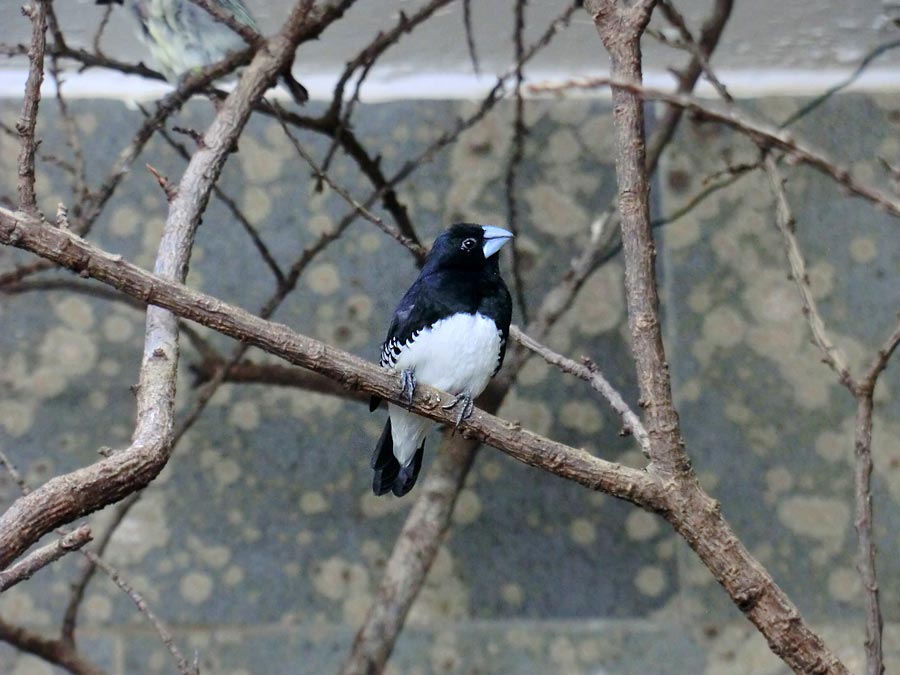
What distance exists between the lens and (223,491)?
251 centimetres

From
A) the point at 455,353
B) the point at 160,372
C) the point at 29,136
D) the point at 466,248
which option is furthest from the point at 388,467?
the point at 29,136

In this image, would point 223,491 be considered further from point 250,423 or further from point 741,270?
point 741,270

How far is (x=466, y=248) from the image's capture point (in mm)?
1737

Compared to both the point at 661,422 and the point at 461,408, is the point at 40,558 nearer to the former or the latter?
the point at 461,408

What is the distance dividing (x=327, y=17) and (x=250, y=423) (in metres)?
1.13

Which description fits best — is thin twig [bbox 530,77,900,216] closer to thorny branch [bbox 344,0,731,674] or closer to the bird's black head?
the bird's black head

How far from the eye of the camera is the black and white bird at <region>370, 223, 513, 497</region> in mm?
1641

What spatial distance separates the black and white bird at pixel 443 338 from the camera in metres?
1.64

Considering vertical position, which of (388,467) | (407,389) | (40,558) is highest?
(388,467)

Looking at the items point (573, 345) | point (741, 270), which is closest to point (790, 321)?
point (741, 270)

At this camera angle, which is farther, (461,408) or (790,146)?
(461,408)

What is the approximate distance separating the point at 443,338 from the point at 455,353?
0.03 metres

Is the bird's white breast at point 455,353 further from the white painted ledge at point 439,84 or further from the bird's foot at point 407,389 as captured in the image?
the white painted ledge at point 439,84

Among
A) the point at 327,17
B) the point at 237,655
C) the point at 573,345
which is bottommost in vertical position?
the point at 237,655
